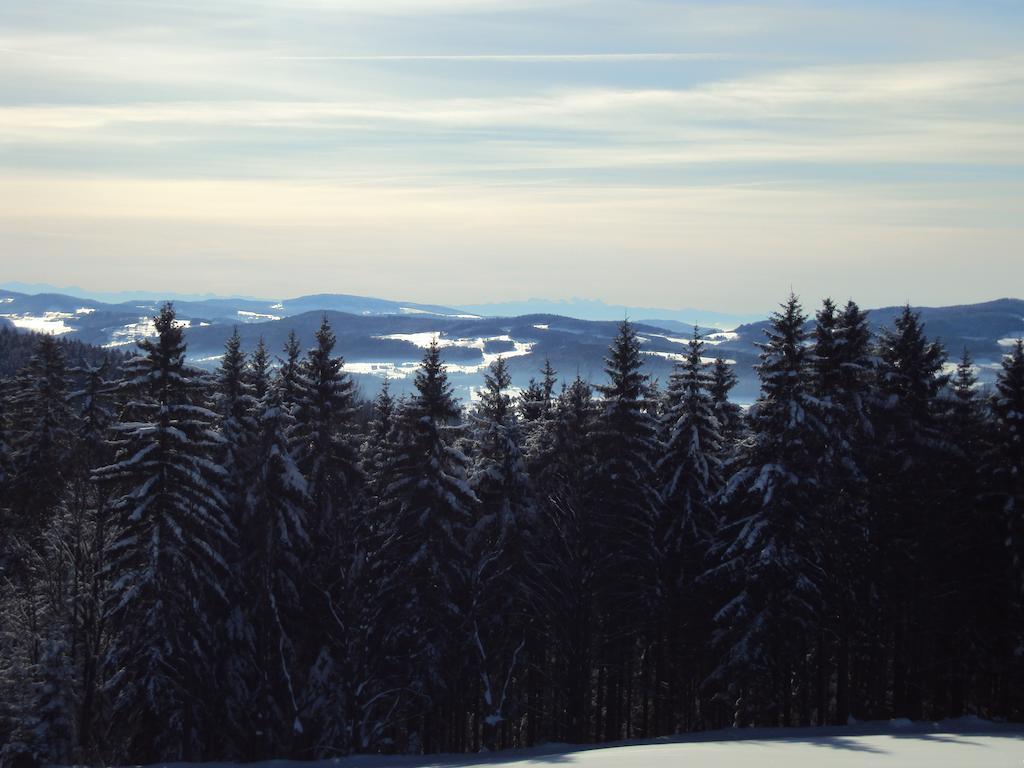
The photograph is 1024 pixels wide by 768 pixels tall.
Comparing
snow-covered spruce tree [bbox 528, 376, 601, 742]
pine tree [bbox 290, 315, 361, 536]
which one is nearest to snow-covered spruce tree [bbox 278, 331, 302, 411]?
pine tree [bbox 290, 315, 361, 536]

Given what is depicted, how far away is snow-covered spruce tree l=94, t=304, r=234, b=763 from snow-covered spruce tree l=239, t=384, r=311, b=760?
1509 mm

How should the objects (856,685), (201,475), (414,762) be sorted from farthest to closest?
(856,685), (201,475), (414,762)

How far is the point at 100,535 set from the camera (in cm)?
3116

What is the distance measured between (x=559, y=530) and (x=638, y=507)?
3131 millimetres

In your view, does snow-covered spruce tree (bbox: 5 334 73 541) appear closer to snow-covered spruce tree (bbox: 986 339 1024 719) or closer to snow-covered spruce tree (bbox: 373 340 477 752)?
snow-covered spruce tree (bbox: 373 340 477 752)

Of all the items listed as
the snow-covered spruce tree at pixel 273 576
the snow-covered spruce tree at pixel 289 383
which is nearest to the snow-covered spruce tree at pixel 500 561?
the snow-covered spruce tree at pixel 273 576

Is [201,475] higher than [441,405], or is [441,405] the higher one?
[441,405]

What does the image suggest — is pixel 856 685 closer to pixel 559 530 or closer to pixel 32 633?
pixel 559 530

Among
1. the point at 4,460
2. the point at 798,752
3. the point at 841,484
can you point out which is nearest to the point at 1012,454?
the point at 841,484

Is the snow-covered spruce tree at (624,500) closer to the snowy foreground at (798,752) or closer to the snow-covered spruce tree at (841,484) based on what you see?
the snow-covered spruce tree at (841,484)

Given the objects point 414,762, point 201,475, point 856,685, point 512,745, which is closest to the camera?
point 414,762

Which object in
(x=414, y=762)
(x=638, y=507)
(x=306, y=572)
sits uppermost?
(x=638, y=507)

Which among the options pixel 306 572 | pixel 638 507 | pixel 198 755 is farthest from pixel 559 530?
pixel 198 755

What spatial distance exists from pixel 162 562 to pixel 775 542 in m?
19.6
